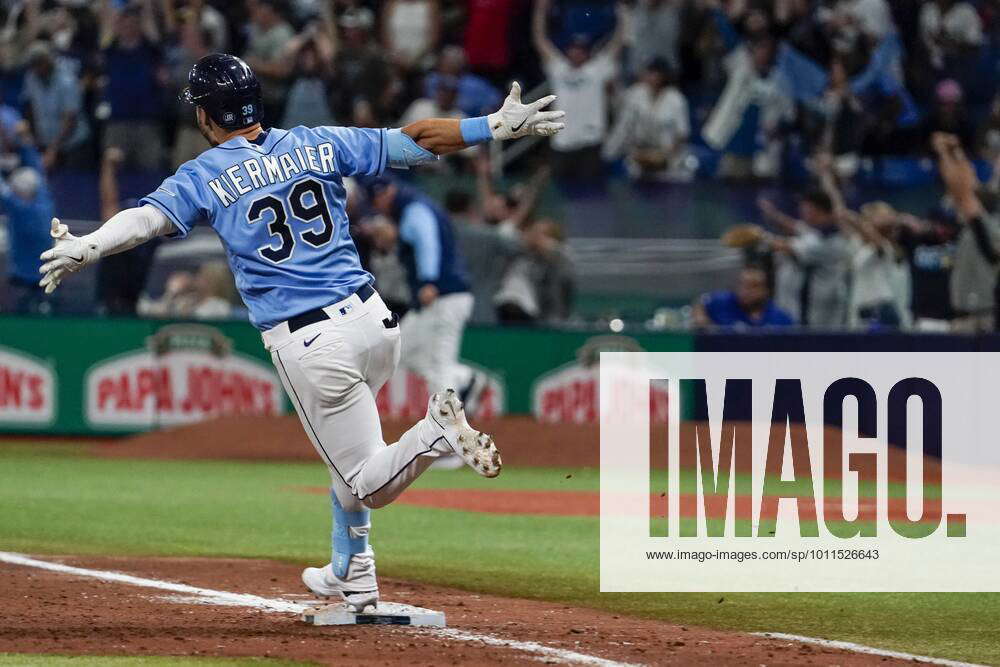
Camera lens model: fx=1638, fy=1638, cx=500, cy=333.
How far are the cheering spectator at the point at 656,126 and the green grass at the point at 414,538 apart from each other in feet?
14.4

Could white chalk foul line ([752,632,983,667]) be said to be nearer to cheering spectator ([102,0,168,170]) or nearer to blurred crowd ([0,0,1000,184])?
blurred crowd ([0,0,1000,184])

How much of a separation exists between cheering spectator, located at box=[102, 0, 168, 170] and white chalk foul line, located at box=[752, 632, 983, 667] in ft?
42.5

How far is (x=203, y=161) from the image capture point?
674 centimetres

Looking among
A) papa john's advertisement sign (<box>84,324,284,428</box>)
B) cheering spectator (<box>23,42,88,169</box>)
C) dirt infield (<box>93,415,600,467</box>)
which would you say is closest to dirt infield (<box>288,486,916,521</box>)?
dirt infield (<box>93,415,600,467</box>)

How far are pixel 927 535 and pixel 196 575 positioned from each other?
483cm

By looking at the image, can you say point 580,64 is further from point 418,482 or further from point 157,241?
point 418,482

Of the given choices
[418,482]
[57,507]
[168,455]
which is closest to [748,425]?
[418,482]

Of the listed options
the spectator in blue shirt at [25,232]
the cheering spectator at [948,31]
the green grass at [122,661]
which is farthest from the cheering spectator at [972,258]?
the green grass at [122,661]

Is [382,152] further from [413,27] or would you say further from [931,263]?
[413,27]

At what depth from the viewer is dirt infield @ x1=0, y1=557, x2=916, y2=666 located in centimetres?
610

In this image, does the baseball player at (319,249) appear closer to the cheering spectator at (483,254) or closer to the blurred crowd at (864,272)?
the blurred crowd at (864,272)

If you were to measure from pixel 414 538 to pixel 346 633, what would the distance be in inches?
144

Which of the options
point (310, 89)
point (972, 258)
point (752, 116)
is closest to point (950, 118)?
point (752, 116)
